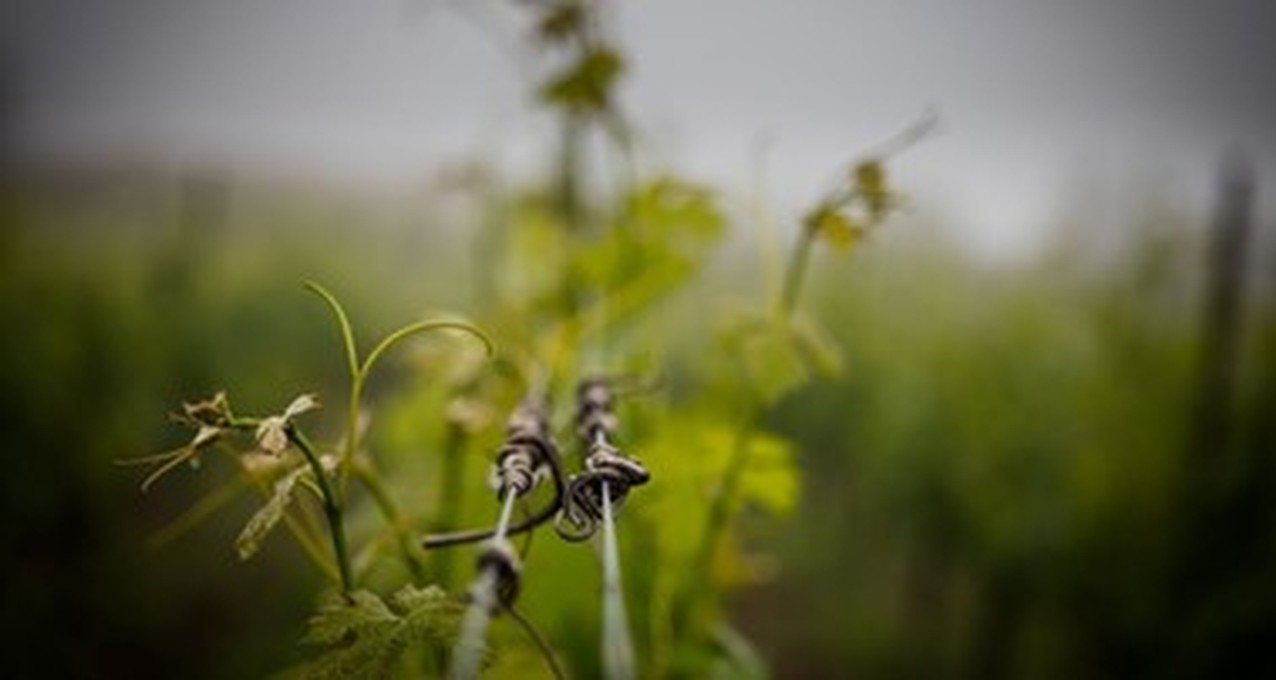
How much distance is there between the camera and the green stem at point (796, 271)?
1091 mm

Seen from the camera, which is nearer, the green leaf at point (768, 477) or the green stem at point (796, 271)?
the green stem at point (796, 271)

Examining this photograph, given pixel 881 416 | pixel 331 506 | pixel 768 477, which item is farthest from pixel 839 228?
pixel 881 416

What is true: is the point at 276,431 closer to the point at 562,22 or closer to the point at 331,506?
the point at 331,506

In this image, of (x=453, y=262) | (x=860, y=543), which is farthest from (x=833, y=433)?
(x=453, y=262)

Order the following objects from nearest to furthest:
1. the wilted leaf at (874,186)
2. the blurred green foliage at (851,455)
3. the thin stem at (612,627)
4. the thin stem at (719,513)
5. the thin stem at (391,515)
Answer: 1. the thin stem at (612,627)
2. the thin stem at (391,515)
3. the wilted leaf at (874,186)
4. the thin stem at (719,513)
5. the blurred green foliage at (851,455)

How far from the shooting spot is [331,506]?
588 millimetres

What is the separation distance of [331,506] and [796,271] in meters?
0.70

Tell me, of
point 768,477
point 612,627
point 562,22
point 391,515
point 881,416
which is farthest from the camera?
point 881,416

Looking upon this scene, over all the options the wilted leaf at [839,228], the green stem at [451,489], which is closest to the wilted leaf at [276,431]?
the green stem at [451,489]

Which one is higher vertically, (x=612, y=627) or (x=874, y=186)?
(x=874, y=186)

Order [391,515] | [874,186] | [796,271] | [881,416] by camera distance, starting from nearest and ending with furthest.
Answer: [391,515] → [874,186] → [796,271] → [881,416]

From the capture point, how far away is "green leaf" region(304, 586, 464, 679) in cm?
57

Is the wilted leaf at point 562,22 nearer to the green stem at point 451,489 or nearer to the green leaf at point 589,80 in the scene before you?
the green leaf at point 589,80

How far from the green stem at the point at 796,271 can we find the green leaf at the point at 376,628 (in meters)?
0.64
